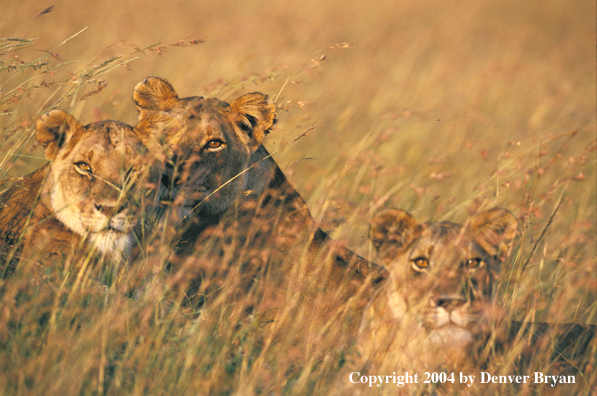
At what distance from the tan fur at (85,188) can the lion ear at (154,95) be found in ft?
3.11

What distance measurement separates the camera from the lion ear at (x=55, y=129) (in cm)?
405

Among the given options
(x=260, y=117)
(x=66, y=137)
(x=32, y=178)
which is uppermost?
(x=66, y=137)

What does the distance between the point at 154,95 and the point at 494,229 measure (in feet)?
8.88

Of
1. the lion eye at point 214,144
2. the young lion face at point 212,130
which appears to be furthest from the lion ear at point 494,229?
the lion eye at point 214,144

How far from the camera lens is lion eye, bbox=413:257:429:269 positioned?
3.73 meters

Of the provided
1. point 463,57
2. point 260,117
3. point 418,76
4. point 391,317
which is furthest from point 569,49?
point 391,317

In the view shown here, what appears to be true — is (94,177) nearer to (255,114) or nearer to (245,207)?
(245,207)

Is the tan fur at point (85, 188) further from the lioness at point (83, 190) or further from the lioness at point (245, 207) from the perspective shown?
the lioness at point (245, 207)

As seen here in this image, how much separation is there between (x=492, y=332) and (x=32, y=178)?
2.99 metres

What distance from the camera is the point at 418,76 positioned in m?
13.3

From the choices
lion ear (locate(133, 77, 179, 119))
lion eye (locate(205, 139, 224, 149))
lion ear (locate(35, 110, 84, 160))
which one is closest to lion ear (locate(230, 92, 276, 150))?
lion eye (locate(205, 139, 224, 149))

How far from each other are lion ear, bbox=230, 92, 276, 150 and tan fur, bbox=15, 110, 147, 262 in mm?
989

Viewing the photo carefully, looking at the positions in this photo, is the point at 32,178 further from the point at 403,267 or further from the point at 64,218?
the point at 403,267

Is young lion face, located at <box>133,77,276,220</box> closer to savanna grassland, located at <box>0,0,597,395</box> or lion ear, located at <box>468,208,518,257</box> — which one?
savanna grassland, located at <box>0,0,597,395</box>
